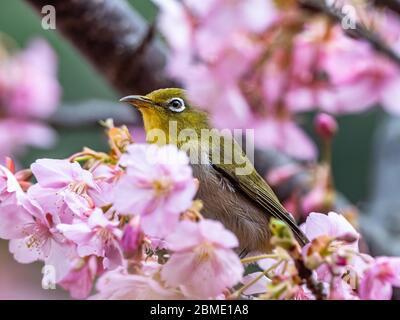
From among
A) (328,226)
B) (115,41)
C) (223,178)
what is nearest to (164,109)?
(223,178)

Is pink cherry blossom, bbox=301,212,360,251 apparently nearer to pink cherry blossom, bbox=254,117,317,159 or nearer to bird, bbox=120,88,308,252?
pink cherry blossom, bbox=254,117,317,159

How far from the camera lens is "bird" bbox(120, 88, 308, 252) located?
163 cm

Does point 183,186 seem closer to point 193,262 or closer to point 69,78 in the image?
point 193,262

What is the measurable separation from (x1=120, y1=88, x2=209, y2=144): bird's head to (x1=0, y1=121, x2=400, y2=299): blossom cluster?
49 cm

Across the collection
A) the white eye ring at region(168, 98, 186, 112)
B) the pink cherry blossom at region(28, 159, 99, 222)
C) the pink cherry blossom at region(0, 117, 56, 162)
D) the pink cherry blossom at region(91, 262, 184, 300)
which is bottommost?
the pink cherry blossom at region(91, 262, 184, 300)

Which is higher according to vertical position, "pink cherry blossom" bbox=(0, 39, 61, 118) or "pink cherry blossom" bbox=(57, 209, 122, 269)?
"pink cherry blossom" bbox=(0, 39, 61, 118)

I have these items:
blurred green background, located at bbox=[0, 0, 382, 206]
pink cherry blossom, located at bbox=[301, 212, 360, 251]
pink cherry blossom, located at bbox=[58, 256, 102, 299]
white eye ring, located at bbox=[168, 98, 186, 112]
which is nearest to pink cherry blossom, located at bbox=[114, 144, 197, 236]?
pink cherry blossom, located at bbox=[58, 256, 102, 299]

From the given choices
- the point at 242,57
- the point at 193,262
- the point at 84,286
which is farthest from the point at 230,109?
the point at 84,286

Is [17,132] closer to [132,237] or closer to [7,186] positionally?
[7,186]

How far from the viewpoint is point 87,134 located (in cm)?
460

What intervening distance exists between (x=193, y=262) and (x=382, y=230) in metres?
1.50

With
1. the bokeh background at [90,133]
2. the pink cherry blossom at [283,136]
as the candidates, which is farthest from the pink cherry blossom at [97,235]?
the bokeh background at [90,133]

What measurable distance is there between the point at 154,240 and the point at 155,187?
0.15 metres

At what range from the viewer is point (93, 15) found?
75.4 inches
